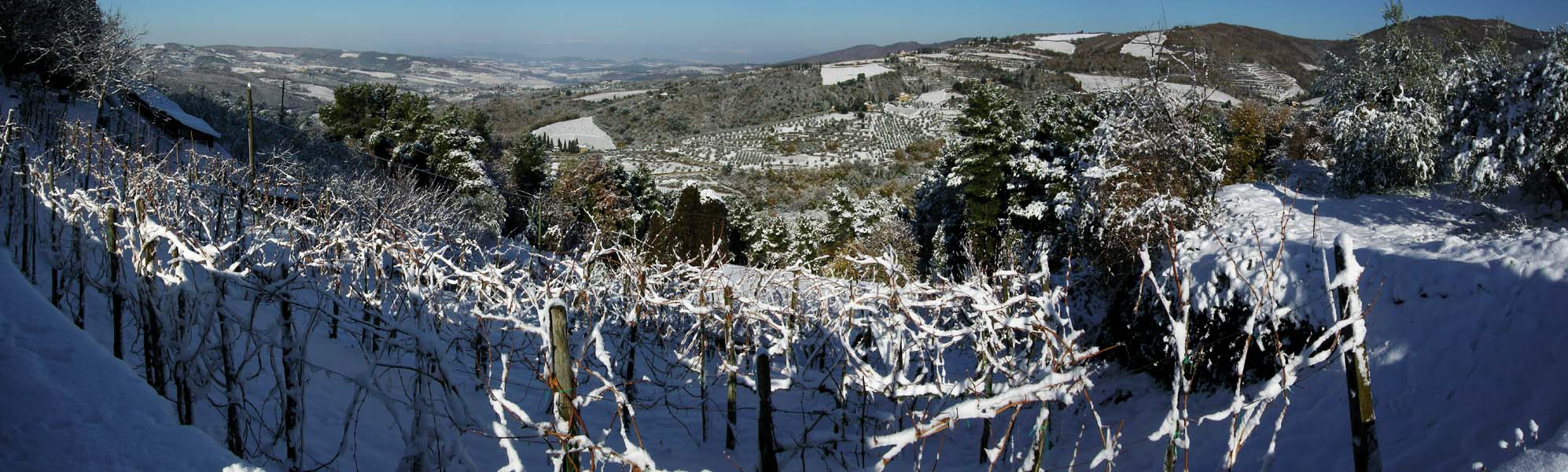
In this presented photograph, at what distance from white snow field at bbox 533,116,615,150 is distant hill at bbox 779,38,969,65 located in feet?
192

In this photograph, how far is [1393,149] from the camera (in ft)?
37.8

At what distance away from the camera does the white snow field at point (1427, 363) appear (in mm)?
3469

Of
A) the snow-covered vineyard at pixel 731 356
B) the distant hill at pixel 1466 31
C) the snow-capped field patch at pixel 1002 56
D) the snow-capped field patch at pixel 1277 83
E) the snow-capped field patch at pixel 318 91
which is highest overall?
the snow-capped field patch at pixel 1002 56

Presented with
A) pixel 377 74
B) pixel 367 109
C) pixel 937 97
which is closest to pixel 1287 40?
pixel 937 97

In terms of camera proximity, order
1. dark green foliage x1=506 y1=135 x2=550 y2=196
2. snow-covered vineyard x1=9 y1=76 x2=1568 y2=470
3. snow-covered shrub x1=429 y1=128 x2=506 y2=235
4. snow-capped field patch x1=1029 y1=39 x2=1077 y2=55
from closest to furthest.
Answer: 1. snow-covered vineyard x1=9 y1=76 x2=1568 y2=470
2. snow-covered shrub x1=429 y1=128 x2=506 y2=235
3. dark green foliage x1=506 y1=135 x2=550 y2=196
4. snow-capped field patch x1=1029 y1=39 x2=1077 y2=55

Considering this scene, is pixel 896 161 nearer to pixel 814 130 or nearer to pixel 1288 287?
pixel 814 130

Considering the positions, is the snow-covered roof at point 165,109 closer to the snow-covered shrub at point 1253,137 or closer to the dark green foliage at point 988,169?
the dark green foliage at point 988,169

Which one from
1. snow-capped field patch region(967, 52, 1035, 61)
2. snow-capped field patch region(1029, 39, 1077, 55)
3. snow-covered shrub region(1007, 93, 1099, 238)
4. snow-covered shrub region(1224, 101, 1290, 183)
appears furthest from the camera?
snow-capped field patch region(967, 52, 1035, 61)

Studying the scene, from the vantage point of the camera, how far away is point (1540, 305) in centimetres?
439

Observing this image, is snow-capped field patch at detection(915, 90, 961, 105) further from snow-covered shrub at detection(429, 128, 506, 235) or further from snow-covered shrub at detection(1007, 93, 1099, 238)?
snow-covered shrub at detection(1007, 93, 1099, 238)

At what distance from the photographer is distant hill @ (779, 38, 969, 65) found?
454 ft

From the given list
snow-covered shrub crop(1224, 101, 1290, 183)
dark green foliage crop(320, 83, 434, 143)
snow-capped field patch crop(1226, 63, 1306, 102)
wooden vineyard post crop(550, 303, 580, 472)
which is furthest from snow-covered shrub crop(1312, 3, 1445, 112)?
dark green foliage crop(320, 83, 434, 143)

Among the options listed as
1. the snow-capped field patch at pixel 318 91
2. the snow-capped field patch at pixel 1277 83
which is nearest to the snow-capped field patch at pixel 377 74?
the snow-capped field patch at pixel 318 91

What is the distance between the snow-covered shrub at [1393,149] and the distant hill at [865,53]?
124 m
